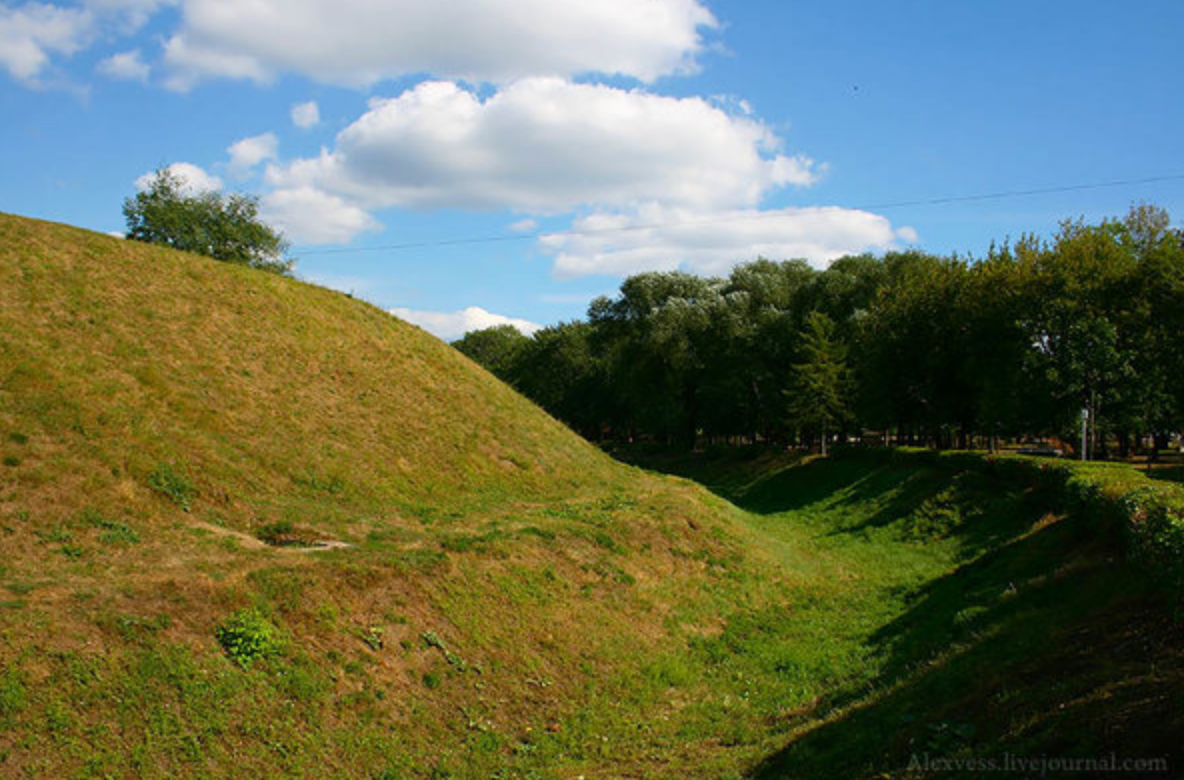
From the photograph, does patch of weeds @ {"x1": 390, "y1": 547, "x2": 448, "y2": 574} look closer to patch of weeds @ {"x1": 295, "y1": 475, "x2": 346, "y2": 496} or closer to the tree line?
patch of weeds @ {"x1": 295, "y1": 475, "x2": 346, "y2": 496}

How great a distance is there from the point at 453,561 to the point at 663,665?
5.21 metres

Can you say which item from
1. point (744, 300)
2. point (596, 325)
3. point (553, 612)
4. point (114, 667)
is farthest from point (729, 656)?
point (596, 325)

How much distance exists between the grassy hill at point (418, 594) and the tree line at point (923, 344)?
9871 mm

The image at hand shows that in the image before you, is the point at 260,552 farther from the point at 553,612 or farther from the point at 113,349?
the point at 113,349

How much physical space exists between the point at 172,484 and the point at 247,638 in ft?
27.2

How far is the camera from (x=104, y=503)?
54.1 feet

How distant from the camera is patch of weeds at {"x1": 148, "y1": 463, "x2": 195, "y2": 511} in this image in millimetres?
18125

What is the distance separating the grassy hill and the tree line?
9.87 m

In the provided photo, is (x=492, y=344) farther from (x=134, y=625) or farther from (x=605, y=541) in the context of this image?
(x=134, y=625)

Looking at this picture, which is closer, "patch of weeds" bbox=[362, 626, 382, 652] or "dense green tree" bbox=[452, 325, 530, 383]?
"patch of weeds" bbox=[362, 626, 382, 652]

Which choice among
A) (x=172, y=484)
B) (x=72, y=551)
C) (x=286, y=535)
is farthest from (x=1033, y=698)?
(x=172, y=484)

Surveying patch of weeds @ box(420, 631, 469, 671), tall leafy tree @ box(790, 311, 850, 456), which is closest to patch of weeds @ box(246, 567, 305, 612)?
patch of weeds @ box(420, 631, 469, 671)

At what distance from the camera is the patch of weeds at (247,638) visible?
11.7m

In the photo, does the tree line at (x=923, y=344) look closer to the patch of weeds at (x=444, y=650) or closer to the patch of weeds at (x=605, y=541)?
the patch of weeds at (x=605, y=541)
